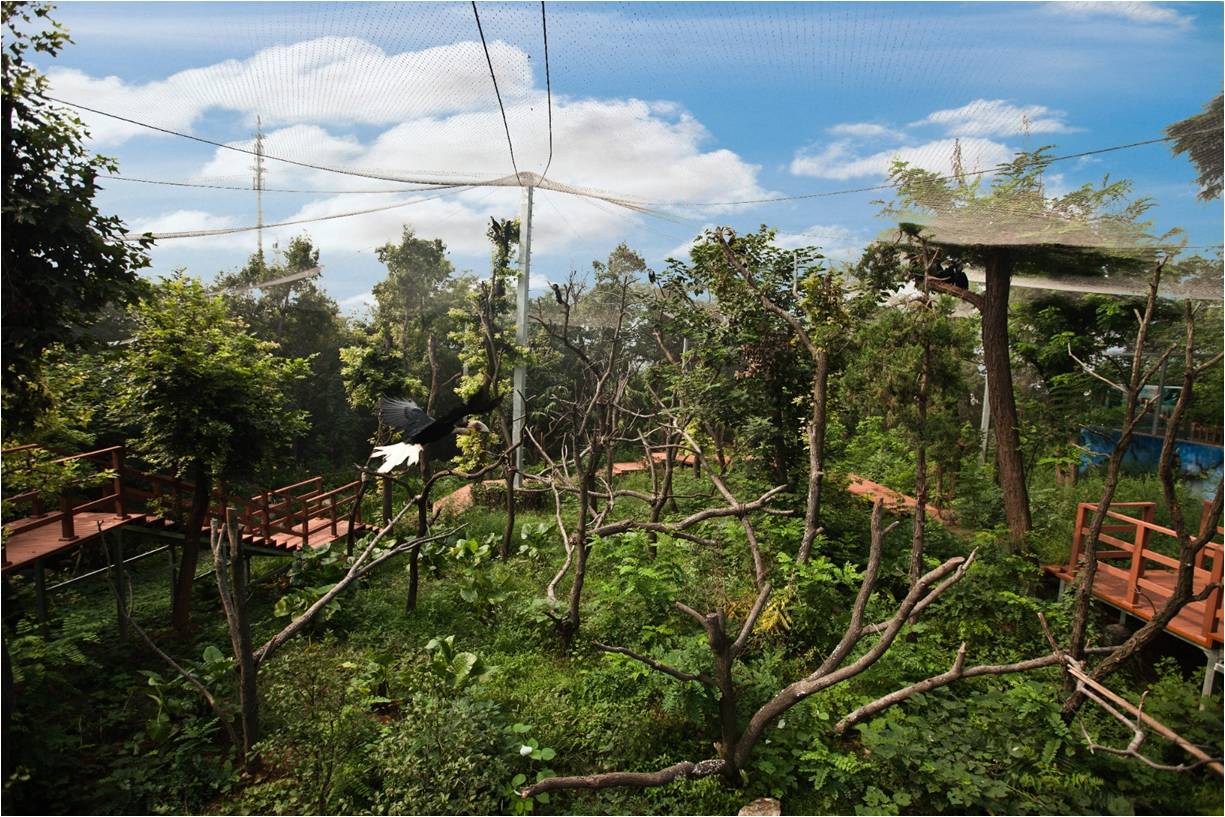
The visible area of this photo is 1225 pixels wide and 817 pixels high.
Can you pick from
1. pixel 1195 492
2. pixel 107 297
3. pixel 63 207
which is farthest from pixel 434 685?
pixel 1195 492

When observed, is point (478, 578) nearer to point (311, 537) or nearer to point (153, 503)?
point (311, 537)

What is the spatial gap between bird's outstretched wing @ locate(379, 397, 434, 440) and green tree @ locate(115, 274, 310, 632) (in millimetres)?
2127

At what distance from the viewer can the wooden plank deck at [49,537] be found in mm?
4328

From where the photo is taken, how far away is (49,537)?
4.79 m

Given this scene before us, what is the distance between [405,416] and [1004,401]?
5.12 m

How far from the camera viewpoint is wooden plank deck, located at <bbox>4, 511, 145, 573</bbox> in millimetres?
4328

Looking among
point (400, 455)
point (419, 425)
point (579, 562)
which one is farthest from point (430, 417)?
point (579, 562)

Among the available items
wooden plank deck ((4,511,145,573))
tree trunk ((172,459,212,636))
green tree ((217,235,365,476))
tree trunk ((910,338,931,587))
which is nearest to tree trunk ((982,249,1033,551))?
tree trunk ((910,338,931,587))

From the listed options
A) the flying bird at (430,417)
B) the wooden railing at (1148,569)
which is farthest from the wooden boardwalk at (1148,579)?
the flying bird at (430,417)

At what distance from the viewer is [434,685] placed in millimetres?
3916

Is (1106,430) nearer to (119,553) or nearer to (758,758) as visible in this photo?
(758,758)

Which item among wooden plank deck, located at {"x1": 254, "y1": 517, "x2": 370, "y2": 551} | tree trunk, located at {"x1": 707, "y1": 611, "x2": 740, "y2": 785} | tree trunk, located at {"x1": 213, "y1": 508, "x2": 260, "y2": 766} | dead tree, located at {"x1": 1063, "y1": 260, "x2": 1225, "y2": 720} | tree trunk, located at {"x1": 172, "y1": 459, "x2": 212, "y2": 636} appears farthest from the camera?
wooden plank deck, located at {"x1": 254, "y1": 517, "x2": 370, "y2": 551}

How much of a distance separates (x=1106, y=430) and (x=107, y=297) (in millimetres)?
10999

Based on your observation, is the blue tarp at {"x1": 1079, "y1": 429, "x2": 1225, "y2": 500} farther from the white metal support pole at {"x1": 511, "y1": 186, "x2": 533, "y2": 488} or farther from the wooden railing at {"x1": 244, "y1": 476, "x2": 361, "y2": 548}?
the wooden railing at {"x1": 244, "y1": 476, "x2": 361, "y2": 548}
